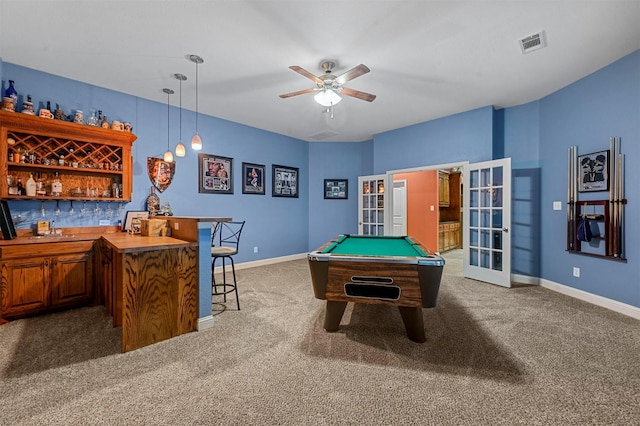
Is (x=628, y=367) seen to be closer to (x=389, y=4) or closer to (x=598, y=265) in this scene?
(x=598, y=265)

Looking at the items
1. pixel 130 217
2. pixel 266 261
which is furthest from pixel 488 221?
pixel 130 217

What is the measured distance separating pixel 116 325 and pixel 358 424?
2439 mm

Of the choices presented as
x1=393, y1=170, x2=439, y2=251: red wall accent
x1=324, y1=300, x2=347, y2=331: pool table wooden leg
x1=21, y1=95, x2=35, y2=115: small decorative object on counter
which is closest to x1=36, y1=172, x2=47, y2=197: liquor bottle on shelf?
x1=21, y1=95, x2=35, y2=115: small decorative object on counter

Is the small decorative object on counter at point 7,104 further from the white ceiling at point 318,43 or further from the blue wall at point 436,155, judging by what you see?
the white ceiling at point 318,43

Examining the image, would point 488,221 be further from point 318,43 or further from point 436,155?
point 318,43

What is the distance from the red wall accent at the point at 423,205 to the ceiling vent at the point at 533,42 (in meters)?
4.10

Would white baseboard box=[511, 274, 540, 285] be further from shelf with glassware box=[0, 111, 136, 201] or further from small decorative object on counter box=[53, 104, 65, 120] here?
small decorative object on counter box=[53, 104, 65, 120]

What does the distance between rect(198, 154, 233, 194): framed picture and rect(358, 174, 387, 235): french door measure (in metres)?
2.64

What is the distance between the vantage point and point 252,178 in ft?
17.9

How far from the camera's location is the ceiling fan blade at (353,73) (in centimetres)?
254

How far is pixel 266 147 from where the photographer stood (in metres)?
5.71

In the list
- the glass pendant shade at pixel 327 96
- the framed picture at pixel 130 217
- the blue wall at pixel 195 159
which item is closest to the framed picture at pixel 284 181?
the blue wall at pixel 195 159

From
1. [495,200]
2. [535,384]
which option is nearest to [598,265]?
[495,200]

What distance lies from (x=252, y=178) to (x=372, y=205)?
247 centimetres
